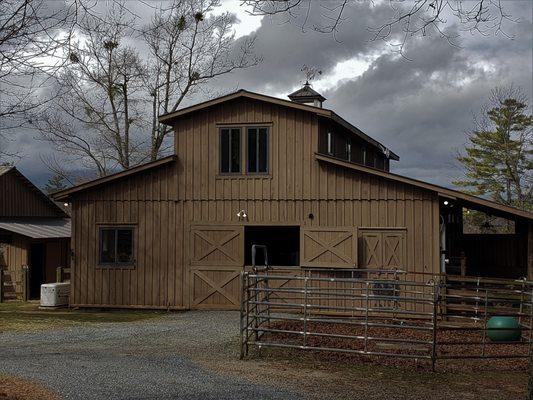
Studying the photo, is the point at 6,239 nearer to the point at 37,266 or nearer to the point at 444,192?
the point at 37,266

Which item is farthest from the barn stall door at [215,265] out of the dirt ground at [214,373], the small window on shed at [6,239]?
the small window on shed at [6,239]

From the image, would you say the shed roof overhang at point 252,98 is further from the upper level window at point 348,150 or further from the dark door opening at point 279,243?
the dark door opening at point 279,243

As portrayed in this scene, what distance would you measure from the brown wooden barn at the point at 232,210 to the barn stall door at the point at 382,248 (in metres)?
0.03

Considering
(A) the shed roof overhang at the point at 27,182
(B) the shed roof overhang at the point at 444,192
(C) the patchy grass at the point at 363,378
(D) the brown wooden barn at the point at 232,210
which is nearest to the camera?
(C) the patchy grass at the point at 363,378

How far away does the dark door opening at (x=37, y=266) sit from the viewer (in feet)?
90.3

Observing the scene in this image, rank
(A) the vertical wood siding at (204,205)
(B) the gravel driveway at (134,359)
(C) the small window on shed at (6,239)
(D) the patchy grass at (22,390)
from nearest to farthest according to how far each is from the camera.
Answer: (D) the patchy grass at (22,390) < (B) the gravel driveway at (134,359) < (A) the vertical wood siding at (204,205) < (C) the small window on shed at (6,239)

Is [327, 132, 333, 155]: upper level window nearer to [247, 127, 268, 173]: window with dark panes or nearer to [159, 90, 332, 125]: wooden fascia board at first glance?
[159, 90, 332, 125]: wooden fascia board

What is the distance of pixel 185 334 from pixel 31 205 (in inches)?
867

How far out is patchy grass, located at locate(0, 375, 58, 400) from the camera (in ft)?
28.7

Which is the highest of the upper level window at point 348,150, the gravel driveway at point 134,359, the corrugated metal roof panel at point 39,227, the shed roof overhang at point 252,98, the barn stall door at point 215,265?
the shed roof overhang at point 252,98

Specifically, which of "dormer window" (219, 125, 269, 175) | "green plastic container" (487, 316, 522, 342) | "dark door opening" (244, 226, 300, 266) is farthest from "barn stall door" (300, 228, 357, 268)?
"green plastic container" (487, 316, 522, 342)

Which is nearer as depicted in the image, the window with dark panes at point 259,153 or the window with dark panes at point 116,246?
the window with dark panes at point 259,153

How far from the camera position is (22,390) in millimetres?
9141

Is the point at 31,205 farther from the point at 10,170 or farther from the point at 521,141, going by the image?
the point at 521,141
